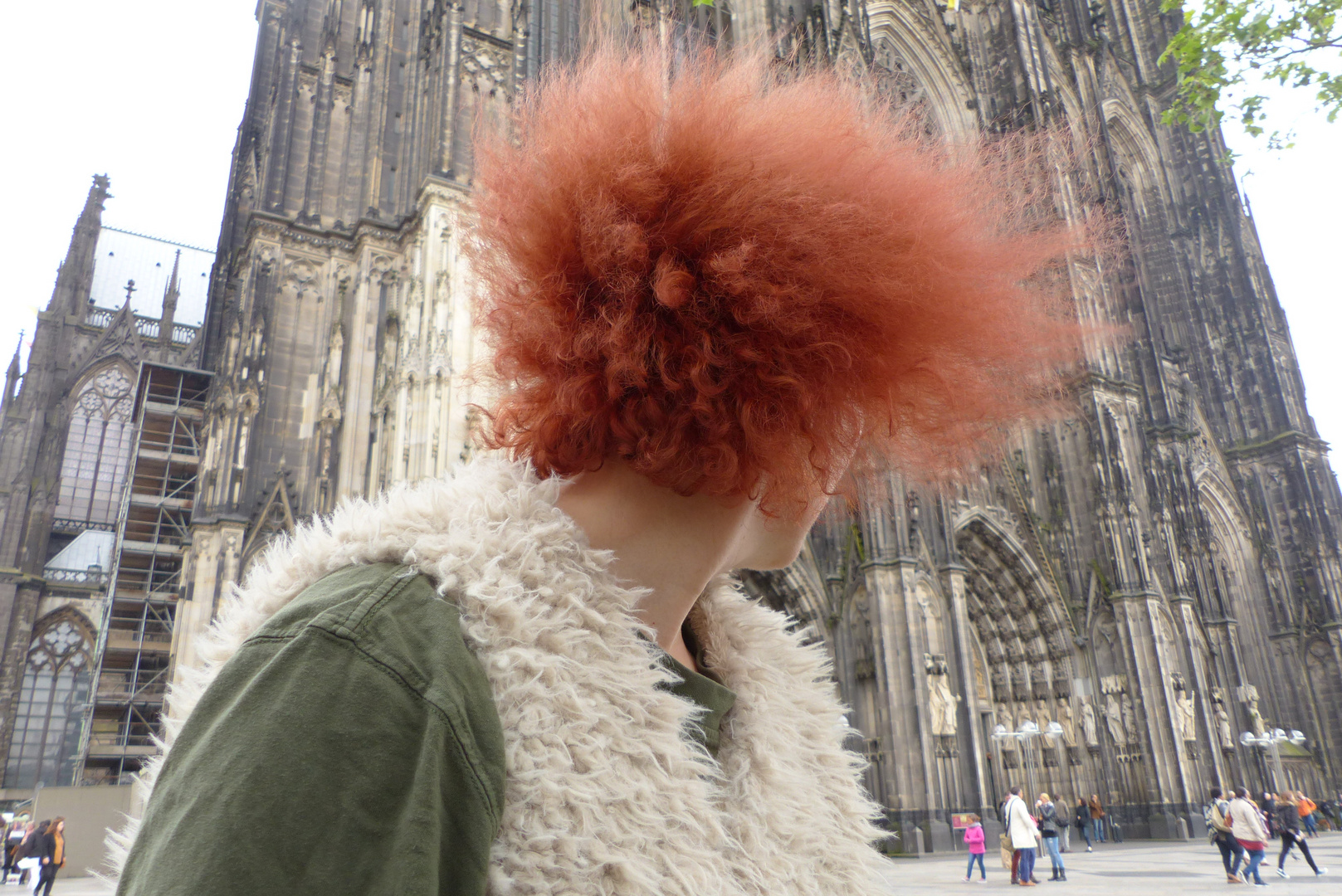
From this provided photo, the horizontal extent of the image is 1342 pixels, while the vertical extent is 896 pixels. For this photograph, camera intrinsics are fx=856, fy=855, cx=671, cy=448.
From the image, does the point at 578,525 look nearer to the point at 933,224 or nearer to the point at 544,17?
the point at 933,224

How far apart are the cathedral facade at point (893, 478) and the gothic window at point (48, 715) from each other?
0.08 m

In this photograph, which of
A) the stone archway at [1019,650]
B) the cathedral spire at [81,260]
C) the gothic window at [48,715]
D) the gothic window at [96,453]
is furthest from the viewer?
the cathedral spire at [81,260]

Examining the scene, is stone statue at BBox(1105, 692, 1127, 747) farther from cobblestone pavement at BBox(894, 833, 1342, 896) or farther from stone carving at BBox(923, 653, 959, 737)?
stone carving at BBox(923, 653, 959, 737)

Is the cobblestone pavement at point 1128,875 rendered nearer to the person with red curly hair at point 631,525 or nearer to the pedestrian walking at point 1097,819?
the pedestrian walking at point 1097,819

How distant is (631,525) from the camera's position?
928 millimetres

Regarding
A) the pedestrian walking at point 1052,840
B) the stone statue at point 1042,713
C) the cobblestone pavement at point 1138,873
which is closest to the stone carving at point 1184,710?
the cobblestone pavement at point 1138,873

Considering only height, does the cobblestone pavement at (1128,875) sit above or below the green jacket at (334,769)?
below

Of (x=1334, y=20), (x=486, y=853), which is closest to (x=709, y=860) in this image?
(x=486, y=853)

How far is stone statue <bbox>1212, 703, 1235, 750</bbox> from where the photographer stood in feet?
52.1

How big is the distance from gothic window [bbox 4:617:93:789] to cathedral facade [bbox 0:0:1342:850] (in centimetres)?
8

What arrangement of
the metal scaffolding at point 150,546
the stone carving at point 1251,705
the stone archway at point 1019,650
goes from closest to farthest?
the metal scaffolding at point 150,546 → the stone archway at point 1019,650 → the stone carving at point 1251,705

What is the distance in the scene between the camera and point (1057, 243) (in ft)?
3.69

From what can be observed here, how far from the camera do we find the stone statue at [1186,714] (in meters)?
15.0

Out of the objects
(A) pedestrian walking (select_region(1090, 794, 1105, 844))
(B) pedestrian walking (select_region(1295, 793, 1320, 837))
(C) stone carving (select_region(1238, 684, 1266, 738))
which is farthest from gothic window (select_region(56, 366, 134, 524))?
(B) pedestrian walking (select_region(1295, 793, 1320, 837))
